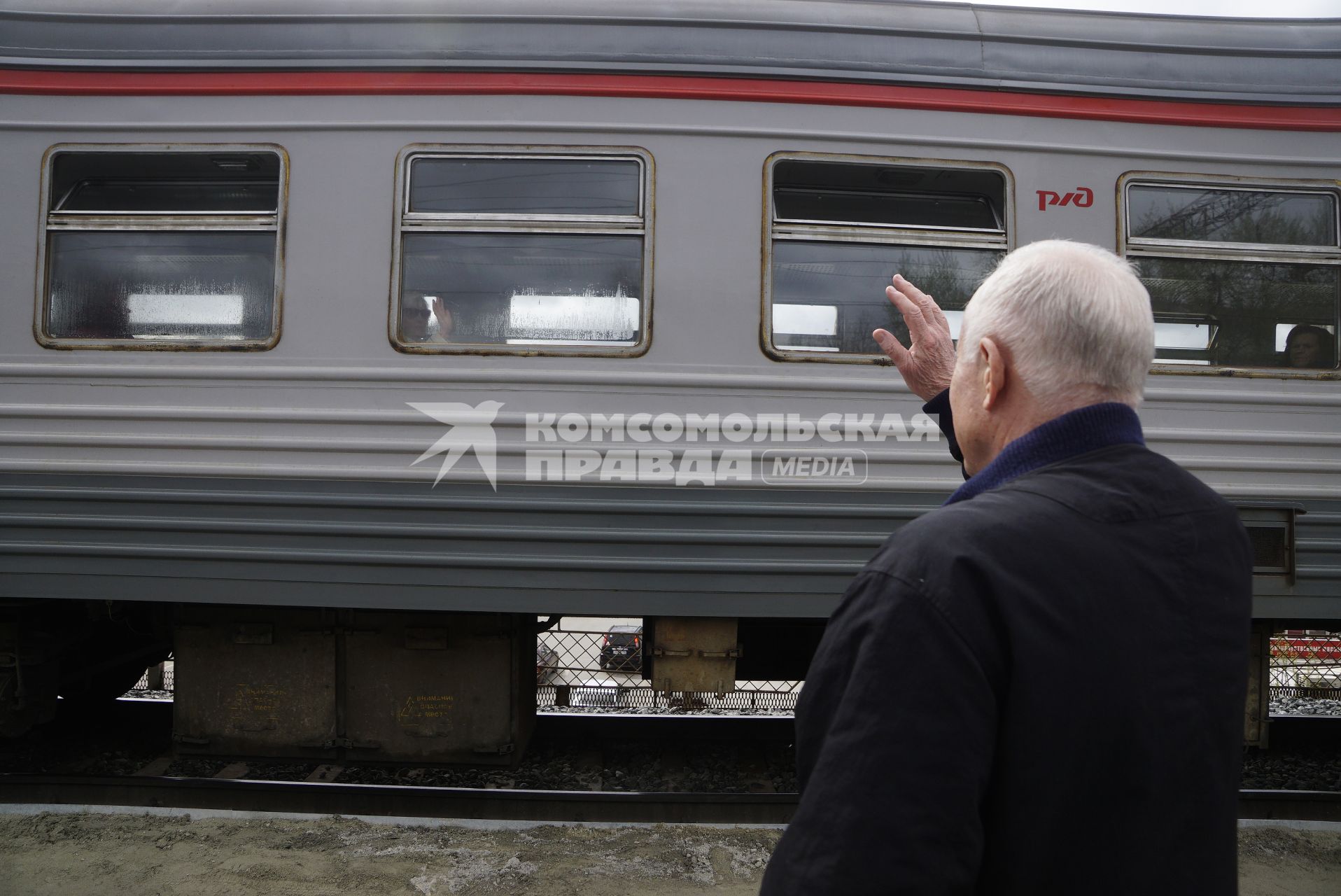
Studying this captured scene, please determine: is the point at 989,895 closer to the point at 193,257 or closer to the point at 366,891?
the point at 366,891

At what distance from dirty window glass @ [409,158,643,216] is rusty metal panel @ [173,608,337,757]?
1.84 metres

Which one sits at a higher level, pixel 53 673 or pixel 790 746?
pixel 53 673

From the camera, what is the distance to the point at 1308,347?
12.1 ft

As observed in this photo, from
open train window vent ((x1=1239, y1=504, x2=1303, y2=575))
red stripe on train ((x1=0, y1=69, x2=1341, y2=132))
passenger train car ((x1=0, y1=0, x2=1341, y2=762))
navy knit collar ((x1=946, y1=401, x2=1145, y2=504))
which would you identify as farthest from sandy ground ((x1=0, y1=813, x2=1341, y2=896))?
red stripe on train ((x1=0, y1=69, x2=1341, y2=132))

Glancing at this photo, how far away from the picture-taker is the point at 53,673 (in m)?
3.93

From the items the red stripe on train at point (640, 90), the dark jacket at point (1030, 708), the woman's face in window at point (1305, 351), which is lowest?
the dark jacket at point (1030, 708)

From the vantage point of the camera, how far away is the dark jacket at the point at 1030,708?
83 centimetres

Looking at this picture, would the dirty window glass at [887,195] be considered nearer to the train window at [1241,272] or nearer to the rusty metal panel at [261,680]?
the train window at [1241,272]

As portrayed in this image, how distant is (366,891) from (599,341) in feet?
6.95

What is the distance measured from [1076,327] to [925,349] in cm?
61

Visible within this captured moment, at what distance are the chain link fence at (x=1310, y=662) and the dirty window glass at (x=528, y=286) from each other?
4795 mm

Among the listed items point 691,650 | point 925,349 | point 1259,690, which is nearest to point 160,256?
point 691,650

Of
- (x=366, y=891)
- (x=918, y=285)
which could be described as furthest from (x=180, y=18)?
(x=366, y=891)

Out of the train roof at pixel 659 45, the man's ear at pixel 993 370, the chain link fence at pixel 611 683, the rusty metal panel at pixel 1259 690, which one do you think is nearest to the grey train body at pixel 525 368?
the train roof at pixel 659 45
